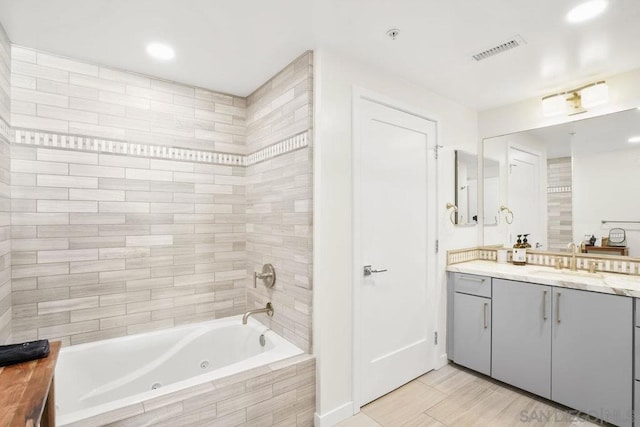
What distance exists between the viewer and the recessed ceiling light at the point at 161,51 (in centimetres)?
200

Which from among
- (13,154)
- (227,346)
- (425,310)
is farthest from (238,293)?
(13,154)

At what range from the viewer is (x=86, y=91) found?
7.18ft

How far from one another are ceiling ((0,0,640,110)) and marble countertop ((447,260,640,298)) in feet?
4.96

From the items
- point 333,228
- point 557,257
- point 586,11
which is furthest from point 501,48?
point 557,257

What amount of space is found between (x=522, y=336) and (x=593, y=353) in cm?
41

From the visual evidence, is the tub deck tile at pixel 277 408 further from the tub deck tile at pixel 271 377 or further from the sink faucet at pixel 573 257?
the sink faucet at pixel 573 257

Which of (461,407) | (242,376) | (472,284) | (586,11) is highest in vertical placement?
(586,11)

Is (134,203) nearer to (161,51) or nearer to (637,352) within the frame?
(161,51)

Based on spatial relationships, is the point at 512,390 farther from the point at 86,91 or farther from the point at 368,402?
the point at 86,91

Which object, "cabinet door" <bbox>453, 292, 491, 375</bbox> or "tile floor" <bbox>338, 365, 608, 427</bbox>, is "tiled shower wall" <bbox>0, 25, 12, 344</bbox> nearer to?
"tile floor" <bbox>338, 365, 608, 427</bbox>

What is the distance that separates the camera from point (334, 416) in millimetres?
2016

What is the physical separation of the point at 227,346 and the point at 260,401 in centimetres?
87

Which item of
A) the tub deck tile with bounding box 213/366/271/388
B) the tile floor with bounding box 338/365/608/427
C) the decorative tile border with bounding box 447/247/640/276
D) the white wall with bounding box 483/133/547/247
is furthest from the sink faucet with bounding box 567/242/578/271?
the tub deck tile with bounding box 213/366/271/388

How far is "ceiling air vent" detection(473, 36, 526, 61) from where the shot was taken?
1.92 m
